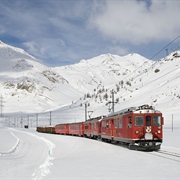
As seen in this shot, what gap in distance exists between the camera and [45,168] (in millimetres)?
14539

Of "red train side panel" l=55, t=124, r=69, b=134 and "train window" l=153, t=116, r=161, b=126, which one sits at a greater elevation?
"train window" l=153, t=116, r=161, b=126

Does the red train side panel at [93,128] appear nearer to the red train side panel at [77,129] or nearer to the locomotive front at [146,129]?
the red train side panel at [77,129]

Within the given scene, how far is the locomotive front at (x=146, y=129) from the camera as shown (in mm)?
24312

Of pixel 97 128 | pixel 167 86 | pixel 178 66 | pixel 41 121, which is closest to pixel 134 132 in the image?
pixel 97 128

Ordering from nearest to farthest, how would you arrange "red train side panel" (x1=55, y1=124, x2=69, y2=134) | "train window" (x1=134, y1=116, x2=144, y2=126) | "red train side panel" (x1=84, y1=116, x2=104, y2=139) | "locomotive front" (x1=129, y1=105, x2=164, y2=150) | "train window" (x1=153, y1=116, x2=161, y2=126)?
"locomotive front" (x1=129, y1=105, x2=164, y2=150)
"train window" (x1=134, y1=116, x2=144, y2=126)
"train window" (x1=153, y1=116, x2=161, y2=126)
"red train side panel" (x1=84, y1=116, x2=104, y2=139)
"red train side panel" (x1=55, y1=124, x2=69, y2=134)

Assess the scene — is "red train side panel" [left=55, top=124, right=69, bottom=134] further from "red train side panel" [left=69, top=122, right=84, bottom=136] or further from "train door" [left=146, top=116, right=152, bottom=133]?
"train door" [left=146, top=116, right=152, bottom=133]

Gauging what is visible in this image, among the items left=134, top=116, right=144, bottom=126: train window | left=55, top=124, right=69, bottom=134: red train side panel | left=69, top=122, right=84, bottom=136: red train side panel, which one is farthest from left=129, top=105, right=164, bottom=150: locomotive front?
left=55, top=124, right=69, bottom=134: red train side panel

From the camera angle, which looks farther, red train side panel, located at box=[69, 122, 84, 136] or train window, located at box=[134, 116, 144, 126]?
red train side panel, located at box=[69, 122, 84, 136]

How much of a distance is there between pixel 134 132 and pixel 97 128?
16690 mm

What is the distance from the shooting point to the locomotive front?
24.3 m

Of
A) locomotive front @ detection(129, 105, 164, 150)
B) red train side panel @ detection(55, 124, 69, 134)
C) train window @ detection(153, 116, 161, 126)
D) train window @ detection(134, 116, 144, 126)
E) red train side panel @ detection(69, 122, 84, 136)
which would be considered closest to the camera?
locomotive front @ detection(129, 105, 164, 150)

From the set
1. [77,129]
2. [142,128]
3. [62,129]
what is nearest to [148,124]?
[142,128]

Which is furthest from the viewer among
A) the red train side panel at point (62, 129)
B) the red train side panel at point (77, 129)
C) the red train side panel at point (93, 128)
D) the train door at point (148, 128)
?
the red train side panel at point (62, 129)

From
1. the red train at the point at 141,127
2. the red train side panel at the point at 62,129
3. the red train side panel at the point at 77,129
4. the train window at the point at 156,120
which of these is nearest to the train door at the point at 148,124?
the red train at the point at 141,127
